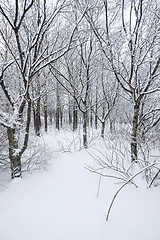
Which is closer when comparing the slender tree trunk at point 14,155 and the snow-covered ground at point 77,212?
the snow-covered ground at point 77,212

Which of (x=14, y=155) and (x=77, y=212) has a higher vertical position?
(x=14, y=155)

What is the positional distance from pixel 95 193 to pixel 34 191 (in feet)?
3.94

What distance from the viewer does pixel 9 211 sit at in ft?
6.24

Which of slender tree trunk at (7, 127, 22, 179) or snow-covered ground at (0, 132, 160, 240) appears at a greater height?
slender tree trunk at (7, 127, 22, 179)

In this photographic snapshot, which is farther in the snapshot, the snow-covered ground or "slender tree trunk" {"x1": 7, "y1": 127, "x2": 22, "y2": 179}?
"slender tree trunk" {"x1": 7, "y1": 127, "x2": 22, "y2": 179}

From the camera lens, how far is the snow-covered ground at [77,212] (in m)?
1.44

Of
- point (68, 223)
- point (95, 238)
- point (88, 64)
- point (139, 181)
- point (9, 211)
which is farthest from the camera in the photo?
point (88, 64)

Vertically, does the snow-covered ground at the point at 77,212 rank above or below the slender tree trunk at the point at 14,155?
below

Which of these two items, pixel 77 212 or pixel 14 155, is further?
pixel 14 155

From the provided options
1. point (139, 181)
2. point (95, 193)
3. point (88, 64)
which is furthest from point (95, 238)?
point (88, 64)

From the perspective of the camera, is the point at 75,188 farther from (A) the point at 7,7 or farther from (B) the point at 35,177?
(A) the point at 7,7

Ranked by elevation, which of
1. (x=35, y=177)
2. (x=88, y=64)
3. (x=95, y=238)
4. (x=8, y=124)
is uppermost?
(x=88, y=64)

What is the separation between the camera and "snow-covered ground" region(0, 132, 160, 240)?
1.44 meters

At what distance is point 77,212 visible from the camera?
1766 mm
